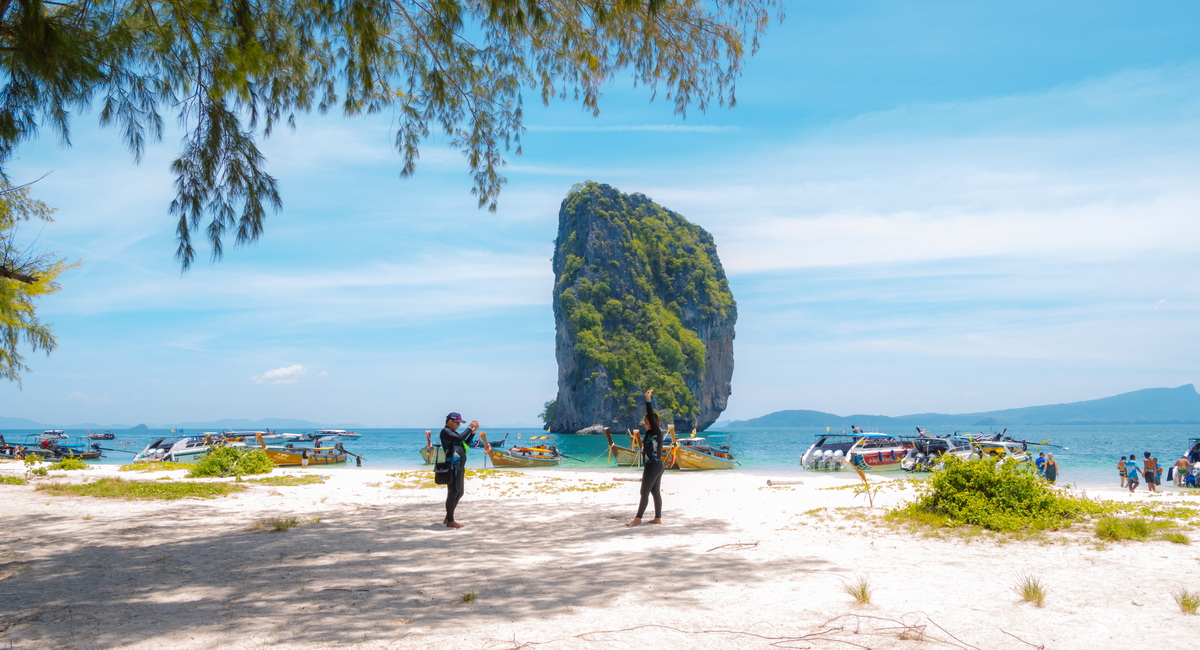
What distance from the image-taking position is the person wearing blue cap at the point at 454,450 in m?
9.98

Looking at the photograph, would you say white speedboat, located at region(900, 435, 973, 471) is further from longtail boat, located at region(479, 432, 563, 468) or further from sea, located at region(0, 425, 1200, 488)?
longtail boat, located at region(479, 432, 563, 468)

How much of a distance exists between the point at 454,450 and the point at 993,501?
747cm

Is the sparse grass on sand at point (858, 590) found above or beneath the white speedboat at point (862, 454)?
above

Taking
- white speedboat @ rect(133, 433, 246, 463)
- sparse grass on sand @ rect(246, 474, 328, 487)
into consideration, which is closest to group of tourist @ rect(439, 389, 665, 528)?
sparse grass on sand @ rect(246, 474, 328, 487)

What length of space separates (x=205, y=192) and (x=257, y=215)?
62cm

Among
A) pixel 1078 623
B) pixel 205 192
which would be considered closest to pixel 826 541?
pixel 1078 623

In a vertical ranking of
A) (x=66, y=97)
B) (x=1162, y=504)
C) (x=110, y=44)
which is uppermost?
(x=110, y=44)

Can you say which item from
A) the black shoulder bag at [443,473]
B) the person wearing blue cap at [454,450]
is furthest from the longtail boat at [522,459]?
the black shoulder bag at [443,473]

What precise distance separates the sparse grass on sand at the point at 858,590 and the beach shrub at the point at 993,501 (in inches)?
146

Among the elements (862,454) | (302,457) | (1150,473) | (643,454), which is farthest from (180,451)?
(1150,473)

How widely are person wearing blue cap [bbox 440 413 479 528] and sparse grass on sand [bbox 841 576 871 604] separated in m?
5.47

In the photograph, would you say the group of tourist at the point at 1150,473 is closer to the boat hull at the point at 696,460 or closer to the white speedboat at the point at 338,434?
the boat hull at the point at 696,460

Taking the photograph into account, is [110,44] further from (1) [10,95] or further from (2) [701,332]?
(2) [701,332]

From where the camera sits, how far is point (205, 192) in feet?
27.2
